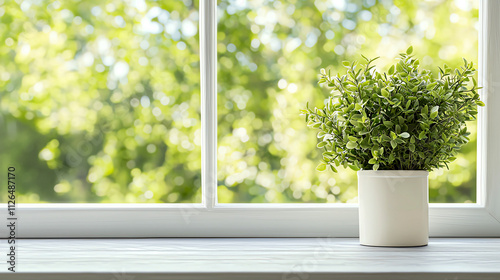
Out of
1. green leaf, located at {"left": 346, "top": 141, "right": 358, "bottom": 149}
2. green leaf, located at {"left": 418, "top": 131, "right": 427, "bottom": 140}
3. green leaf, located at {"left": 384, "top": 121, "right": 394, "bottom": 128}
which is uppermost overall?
green leaf, located at {"left": 384, "top": 121, "right": 394, "bottom": 128}

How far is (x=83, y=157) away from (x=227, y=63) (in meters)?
0.45

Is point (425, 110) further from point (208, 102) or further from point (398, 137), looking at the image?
point (208, 102)

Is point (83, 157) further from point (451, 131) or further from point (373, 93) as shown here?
point (451, 131)

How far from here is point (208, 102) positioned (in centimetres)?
121

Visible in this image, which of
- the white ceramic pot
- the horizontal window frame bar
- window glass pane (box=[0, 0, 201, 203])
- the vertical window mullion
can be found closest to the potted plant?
the white ceramic pot

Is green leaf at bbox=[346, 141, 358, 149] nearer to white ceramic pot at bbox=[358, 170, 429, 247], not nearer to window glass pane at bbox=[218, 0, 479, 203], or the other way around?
white ceramic pot at bbox=[358, 170, 429, 247]

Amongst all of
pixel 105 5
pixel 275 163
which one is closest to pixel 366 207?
pixel 275 163

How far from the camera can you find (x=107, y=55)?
1.42 meters

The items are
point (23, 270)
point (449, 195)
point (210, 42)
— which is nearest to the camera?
point (23, 270)

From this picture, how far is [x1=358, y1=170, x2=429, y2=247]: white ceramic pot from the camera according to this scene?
1020 mm

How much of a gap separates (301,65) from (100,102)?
1.76 ft

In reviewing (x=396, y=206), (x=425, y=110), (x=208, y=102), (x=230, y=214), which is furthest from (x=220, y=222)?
(x=425, y=110)

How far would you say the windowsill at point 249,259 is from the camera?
2.58 ft

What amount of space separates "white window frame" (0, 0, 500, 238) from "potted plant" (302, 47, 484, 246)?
174mm
